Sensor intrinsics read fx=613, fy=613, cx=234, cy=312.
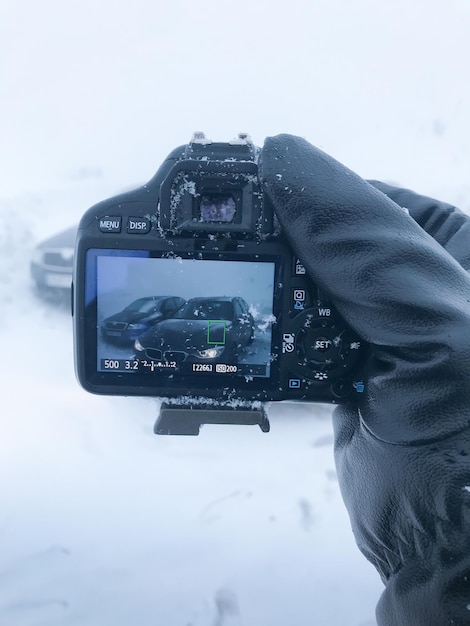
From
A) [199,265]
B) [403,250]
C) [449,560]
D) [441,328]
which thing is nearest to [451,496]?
[449,560]

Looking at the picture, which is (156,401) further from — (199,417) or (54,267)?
(54,267)

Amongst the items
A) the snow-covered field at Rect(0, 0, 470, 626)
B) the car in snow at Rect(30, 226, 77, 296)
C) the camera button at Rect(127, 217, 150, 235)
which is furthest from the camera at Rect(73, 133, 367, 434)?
the car in snow at Rect(30, 226, 77, 296)

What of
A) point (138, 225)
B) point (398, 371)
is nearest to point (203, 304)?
point (138, 225)

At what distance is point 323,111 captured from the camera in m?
2.33

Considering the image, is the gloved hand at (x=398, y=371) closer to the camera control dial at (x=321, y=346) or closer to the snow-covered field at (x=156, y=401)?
the camera control dial at (x=321, y=346)

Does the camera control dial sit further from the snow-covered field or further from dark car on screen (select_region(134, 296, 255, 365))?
the snow-covered field

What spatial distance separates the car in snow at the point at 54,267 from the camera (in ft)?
6.77

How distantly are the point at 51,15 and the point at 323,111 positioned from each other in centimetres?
109

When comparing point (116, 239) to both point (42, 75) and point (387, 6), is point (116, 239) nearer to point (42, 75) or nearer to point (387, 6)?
point (42, 75)

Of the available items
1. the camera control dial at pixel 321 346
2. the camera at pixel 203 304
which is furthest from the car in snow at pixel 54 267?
the camera control dial at pixel 321 346

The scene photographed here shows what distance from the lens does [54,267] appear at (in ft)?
6.79

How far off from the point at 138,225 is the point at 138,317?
0.51 ft

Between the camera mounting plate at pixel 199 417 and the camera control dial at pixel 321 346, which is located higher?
the camera control dial at pixel 321 346

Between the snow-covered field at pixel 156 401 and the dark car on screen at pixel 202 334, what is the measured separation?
0.69 meters
